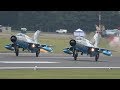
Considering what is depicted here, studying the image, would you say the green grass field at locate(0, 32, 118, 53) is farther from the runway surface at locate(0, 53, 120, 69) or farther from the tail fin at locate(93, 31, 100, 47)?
the runway surface at locate(0, 53, 120, 69)

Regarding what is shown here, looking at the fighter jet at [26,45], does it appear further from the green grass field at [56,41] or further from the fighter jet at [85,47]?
the fighter jet at [85,47]

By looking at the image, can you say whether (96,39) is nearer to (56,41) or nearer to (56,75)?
(56,41)

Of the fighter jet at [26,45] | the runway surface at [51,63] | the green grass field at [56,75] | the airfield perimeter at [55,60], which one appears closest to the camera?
the green grass field at [56,75]

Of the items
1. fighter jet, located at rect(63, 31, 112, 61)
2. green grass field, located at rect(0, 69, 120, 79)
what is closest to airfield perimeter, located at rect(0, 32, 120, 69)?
fighter jet, located at rect(63, 31, 112, 61)

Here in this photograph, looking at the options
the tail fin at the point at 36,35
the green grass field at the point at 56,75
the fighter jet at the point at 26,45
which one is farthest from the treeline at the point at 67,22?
the fighter jet at the point at 26,45

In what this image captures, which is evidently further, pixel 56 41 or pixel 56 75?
pixel 56 41

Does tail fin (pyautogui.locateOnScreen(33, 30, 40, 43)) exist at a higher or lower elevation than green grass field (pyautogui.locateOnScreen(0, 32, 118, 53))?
higher

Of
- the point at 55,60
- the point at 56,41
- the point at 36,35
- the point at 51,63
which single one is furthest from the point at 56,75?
the point at 56,41

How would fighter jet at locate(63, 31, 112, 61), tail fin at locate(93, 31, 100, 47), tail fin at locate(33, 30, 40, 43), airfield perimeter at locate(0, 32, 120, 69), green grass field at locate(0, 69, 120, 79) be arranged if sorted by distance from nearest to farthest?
green grass field at locate(0, 69, 120, 79), airfield perimeter at locate(0, 32, 120, 69), tail fin at locate(33, 30, 40, 43), tail fin at locate(93, 31, 100, 47), fighter jet at locate(63, 31, 112, 61)
